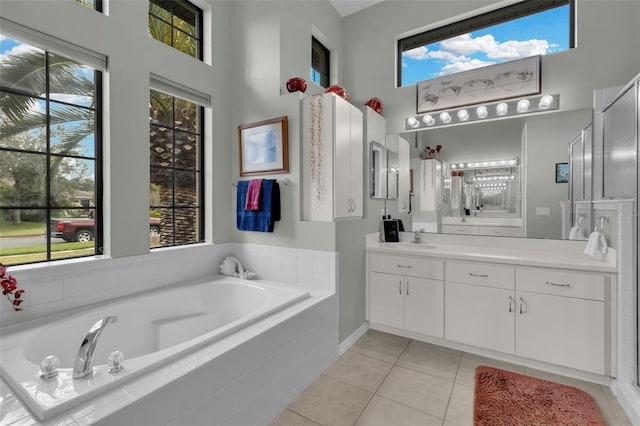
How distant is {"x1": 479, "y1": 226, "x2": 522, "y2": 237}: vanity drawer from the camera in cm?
252

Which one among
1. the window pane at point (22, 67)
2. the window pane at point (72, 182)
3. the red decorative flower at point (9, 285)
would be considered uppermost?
the window pane at point (22, 67)

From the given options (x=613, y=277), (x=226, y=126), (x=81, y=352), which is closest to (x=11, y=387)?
(x=81, y=352)

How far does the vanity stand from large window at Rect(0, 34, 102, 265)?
2293 millimetres

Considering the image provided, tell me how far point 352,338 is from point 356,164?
1.56 m

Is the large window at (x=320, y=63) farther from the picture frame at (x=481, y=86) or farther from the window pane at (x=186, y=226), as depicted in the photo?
the window pane at (x=186, y=226)

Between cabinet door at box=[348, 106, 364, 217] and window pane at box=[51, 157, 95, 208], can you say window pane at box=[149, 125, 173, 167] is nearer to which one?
window pane at box=[51, 157, 95, 208]

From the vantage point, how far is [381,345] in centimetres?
250

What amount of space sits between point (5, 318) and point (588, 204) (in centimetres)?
384

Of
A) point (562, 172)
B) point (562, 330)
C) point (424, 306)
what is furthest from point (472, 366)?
point (562, 172)

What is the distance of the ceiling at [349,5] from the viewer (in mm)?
3113

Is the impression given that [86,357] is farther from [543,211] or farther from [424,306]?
[543,211]

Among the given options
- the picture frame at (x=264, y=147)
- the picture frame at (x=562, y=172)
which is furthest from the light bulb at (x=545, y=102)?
the picture frame at (x=264, y=147)

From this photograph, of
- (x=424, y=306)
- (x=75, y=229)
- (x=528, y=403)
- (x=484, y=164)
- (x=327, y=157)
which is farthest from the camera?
(x=484, y=164)

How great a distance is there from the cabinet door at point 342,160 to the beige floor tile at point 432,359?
1254mm
